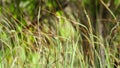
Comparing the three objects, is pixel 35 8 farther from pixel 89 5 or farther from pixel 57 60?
pixel 57 60

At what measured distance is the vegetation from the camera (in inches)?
99.0

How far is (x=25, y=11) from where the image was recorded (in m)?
→ 4.51

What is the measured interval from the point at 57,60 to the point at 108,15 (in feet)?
5.45

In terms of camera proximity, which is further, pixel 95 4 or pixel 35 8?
pixel 35 8

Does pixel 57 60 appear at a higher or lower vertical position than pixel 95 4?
lower

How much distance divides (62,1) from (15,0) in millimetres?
523

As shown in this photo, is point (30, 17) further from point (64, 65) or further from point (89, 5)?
point (64, 65)

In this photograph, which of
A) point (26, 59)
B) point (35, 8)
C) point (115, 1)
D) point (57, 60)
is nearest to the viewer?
point (57, 60)

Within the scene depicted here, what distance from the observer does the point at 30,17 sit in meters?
4.43

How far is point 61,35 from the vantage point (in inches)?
129

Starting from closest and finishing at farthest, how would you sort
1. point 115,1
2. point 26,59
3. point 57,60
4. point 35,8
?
point 57,60 < point 26,59 < point 115,1 < point 35,8

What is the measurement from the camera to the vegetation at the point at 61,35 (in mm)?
2516

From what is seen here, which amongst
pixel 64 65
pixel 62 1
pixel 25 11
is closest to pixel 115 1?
pixel 62 1

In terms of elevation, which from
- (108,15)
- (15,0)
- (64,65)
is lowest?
(64,65)
